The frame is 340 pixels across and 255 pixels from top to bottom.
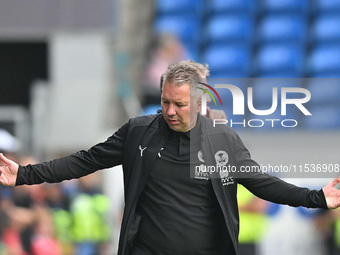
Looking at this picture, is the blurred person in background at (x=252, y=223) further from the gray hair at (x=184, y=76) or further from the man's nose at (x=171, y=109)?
the man's nose at (x=171, y=109)

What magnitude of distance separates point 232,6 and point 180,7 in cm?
81

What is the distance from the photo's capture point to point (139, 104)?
11.4 metres

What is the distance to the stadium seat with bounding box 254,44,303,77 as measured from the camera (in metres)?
12.6

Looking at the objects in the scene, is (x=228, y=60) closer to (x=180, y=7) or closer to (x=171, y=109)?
(x=180, y=7)

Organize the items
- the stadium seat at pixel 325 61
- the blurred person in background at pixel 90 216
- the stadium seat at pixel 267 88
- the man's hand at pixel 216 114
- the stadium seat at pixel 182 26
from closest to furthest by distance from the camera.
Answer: the man's hand at pixel 216 114 < the stadium seat at pixel 267 88 < the blurred person in background at pixel 90 216 < the stadium seat at pixel 325 61 < the stadium seat at pixel 182 26

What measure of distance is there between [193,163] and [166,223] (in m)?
0.34

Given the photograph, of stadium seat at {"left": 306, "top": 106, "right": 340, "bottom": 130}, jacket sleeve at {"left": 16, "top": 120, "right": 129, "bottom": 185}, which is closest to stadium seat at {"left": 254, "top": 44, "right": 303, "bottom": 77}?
stadium seat at {"left": 306, "top": 106, "right": 340, "bottom": 130}

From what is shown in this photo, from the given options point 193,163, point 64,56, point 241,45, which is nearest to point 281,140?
point 193,163

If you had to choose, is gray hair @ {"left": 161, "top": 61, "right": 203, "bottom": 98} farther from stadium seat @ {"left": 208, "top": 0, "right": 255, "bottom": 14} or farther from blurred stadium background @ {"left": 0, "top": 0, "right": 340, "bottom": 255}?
stadium seat @ {"left": 208, "top": 0, "right": 255, "bottom": 14}

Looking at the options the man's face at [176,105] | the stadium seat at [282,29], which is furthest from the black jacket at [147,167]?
the stadium seat at [282,29]

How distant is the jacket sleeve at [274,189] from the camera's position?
4.46 meters

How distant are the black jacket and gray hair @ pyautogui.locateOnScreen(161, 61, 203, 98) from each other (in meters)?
0.26

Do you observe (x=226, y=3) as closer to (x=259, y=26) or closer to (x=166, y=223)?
(x=259, y=26)

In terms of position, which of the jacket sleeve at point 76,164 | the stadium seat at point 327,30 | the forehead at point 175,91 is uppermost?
the stadium seat at point 327,30
